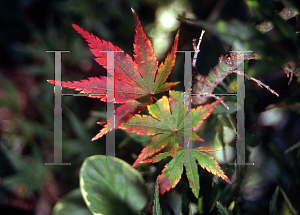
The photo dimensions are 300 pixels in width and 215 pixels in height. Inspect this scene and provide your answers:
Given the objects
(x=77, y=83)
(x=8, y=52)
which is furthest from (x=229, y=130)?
(x=8, y=52)

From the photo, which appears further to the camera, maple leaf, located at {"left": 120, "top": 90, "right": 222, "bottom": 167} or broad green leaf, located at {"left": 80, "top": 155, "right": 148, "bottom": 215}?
broad green leaf, located at {"left": 80, "top": 155, "right": 148, "bottom": 215}

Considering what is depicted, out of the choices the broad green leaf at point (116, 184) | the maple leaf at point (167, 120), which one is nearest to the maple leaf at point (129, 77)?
the maple leaf at point (167, 120)

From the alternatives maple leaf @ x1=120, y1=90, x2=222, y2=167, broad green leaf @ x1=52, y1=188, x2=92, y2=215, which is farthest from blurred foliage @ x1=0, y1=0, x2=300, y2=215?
maple leaf @ x1=120, y1=90, x2=222, y2=167

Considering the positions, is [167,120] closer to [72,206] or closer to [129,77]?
[129,77]

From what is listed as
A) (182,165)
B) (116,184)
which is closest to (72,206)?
(116,184)

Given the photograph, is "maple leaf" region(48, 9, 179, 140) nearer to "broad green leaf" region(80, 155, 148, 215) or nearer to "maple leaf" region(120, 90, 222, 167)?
"maple leaf" region(120, 90, 222, 167)

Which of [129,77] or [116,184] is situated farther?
[116,184]

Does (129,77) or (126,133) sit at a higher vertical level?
(129,77)
